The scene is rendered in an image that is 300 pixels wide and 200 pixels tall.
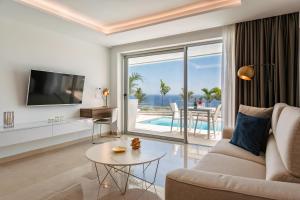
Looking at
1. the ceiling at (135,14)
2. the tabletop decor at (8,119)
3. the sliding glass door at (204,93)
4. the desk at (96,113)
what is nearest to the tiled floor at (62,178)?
the tabletop decor at (8,119)

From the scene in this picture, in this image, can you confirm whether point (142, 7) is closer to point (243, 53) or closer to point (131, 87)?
point (243, 53)

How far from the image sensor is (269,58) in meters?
3.32

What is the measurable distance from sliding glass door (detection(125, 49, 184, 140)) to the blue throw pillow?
2169 mm

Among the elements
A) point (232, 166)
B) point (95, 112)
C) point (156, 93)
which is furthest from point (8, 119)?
point (232, 166)

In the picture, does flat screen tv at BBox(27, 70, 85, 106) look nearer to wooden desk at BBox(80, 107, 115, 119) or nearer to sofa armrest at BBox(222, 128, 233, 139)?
wooden desk at BBox(80, 107, 115, 119)

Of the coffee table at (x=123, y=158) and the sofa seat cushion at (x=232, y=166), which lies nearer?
the sofa seat cushion at (x=232, y=166)

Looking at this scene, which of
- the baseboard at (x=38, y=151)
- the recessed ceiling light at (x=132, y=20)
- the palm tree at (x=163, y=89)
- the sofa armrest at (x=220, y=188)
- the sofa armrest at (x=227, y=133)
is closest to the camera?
the sofa armrest at (x=220, y=188)

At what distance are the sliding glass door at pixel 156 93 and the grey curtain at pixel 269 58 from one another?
140 cm

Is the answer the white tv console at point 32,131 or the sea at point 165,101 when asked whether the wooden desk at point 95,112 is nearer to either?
the white tv console at point 32,131

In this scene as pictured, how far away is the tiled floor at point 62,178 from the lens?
2188 millimetres

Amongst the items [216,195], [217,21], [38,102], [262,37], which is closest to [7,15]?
[38,102]

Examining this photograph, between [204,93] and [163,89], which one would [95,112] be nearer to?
[163,89]

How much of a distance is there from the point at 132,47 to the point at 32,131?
2905 mm

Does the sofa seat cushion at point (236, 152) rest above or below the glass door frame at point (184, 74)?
below
